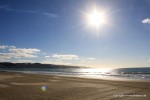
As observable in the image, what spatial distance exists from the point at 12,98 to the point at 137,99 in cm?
792

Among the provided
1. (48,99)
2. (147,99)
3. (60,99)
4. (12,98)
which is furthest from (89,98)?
(12,98)

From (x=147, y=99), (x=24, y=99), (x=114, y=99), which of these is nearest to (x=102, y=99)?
(x=114, y=99)

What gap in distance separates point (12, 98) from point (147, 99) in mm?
8638

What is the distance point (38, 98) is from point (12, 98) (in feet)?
5.36

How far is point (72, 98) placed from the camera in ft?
40.8

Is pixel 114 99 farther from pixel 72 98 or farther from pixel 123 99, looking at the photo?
pixel 72 98

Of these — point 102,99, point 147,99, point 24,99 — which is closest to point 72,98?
point 102,99

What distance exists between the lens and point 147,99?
12.5 metres

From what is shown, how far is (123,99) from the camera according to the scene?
39.9ft

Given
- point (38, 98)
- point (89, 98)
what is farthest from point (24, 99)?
point (89, 98)

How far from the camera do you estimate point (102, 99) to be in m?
12.1

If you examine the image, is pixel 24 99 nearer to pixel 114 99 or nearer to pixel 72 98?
pixel 72 98

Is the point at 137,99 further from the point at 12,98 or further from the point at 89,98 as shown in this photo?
the point at 12,98

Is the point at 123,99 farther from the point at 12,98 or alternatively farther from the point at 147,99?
the point at 12,98
